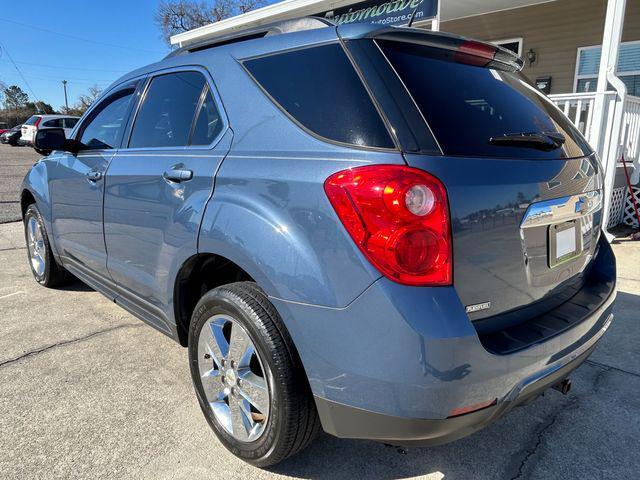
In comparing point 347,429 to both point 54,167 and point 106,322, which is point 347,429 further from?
point 54,167

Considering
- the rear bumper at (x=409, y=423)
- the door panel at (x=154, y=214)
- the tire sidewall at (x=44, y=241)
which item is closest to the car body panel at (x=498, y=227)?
the rear bumper at (x=409, y=423)

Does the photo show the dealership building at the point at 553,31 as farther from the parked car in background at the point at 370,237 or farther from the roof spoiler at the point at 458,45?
the parked car in background at the point at 370,237

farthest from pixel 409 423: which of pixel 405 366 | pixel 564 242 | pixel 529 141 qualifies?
pixel 529 141

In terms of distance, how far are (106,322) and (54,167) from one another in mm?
1275

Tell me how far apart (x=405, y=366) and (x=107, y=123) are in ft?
9.19

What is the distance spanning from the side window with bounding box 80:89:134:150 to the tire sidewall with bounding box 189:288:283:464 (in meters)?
1.52

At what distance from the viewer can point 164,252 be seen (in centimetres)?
242

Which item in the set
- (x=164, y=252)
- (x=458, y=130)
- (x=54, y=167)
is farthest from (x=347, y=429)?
(x=54, y=167)

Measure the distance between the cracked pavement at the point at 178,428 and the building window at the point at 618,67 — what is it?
7.06 m

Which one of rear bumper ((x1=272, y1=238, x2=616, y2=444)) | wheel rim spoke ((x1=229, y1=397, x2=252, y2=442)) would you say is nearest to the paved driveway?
wheel rim spoke ((x1=229, y1=397, x2=252, y2=442))

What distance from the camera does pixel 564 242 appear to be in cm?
196

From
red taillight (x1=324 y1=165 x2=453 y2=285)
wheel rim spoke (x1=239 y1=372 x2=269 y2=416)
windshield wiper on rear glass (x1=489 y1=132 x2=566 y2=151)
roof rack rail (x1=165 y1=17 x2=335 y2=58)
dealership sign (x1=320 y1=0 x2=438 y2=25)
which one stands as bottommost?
wheel rim spoke (x1=239 y1=372 x2=269 y2=416)

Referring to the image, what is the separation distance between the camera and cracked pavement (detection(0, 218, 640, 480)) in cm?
210

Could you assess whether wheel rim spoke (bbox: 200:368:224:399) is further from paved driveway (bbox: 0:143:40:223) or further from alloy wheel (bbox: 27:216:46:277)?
paved driveway (bbox: 0:143:40:223)
